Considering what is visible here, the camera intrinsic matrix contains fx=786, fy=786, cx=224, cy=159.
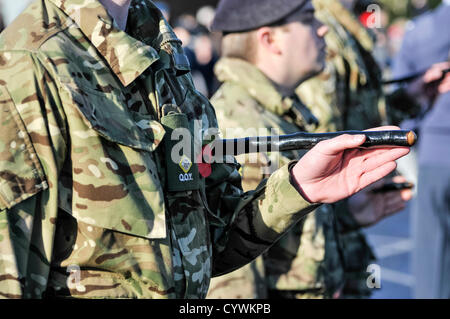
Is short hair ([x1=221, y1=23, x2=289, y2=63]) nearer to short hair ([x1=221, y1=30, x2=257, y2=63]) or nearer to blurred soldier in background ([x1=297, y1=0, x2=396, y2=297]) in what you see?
short hair ([x1=221, y1=30, x2=257, y2=63])

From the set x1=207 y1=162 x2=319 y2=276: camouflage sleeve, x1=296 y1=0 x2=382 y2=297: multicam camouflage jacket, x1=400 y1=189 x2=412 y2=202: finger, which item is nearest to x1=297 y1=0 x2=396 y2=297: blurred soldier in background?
x1=296 y1=0 x2=382 y2=297: multicam camouflage jacket

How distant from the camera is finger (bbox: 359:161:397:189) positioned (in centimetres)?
186

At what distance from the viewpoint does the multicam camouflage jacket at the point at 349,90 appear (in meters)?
3.92

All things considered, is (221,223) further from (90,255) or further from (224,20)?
(224,20)

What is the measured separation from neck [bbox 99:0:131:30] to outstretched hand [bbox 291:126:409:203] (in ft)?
1.83

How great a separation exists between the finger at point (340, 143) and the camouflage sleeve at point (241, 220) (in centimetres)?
29

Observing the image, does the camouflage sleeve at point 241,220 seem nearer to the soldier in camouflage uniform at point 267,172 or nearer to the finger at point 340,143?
the finger at point 340,143

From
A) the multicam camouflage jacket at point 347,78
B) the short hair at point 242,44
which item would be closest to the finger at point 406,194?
the multicam camouflage jacket at point 347,78

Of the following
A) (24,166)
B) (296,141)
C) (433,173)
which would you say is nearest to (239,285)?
(296,141)

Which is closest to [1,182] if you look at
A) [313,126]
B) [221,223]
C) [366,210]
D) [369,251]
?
[221,223]

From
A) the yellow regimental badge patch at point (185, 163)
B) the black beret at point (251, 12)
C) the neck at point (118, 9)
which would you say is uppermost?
the neck at point (118, 9)

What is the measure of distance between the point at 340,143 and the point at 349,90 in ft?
9.30

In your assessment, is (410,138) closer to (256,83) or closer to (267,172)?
(267,172)

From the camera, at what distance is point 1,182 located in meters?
1.55
